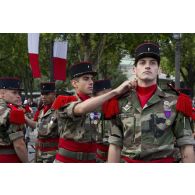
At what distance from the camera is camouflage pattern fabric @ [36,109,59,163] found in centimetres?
711

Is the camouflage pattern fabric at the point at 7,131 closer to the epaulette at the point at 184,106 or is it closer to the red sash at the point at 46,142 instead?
the red sash at the point at 46,142

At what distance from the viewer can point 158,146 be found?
152 inches

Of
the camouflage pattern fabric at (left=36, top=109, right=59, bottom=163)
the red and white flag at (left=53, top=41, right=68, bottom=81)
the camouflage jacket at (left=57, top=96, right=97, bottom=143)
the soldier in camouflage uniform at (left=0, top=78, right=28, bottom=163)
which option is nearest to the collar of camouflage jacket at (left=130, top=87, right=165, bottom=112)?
the camouflage jacket at (left=57, top=96, right=97, bottom=143)

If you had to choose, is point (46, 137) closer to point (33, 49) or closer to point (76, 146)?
point (76, 146)

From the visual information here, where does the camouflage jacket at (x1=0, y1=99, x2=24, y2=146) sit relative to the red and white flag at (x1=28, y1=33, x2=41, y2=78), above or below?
below

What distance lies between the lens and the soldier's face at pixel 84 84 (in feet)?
17.2

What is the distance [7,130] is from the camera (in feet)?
17.5

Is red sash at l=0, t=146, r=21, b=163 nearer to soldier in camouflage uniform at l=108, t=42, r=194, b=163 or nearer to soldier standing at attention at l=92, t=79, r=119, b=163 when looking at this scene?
soldier standing at attention at l=92, t=79, r=119, b=163

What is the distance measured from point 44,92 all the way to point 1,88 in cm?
230

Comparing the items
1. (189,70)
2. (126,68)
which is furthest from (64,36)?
(126,68)

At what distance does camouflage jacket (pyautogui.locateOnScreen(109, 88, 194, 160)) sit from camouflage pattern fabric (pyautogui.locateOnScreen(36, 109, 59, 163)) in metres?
3.07

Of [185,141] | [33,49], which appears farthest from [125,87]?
[33,49]

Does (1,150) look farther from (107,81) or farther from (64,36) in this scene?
(64,36)

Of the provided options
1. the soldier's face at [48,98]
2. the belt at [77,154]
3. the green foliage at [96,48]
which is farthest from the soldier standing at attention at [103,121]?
→ the green foliage at [96,48]
